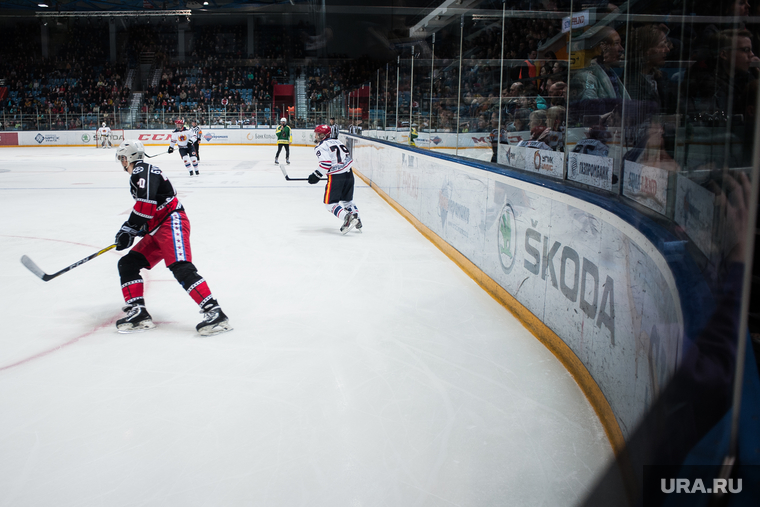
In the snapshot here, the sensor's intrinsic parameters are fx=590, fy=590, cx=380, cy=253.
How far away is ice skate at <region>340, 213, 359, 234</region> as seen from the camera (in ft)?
22.0

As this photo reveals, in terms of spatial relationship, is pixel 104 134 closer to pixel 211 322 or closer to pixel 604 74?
pixel 211 322

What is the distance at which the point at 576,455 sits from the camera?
2164 millimetres

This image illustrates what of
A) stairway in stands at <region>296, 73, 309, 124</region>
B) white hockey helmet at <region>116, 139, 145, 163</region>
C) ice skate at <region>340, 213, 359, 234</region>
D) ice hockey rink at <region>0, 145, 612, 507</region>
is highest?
stairway in stands at <region>296, 73, 309, 124</region>

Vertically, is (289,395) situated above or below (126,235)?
below

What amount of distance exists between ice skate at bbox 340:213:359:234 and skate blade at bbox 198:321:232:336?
3293 millimetres

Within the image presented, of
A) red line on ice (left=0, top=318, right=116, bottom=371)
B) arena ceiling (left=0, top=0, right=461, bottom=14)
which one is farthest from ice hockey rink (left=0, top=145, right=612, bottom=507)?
arena ceiling (left=0, top=0, right=461, bottom=14)

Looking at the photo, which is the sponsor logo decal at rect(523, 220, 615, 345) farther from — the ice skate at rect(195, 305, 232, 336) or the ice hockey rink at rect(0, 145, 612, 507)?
the ice skate at rect(195, 305, 232, 336)

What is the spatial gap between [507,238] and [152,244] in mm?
2295

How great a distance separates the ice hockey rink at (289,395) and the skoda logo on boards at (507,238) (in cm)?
34

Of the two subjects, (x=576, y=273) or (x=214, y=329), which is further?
(x=214, y=329)

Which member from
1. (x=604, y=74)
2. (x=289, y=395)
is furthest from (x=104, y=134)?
(x=604, y=74)

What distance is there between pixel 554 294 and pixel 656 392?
4.81 feet

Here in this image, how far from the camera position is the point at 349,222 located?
6.73 metres

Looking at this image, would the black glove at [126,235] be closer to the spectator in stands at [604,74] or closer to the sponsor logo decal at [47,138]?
the spectator in stands at [604,74]
